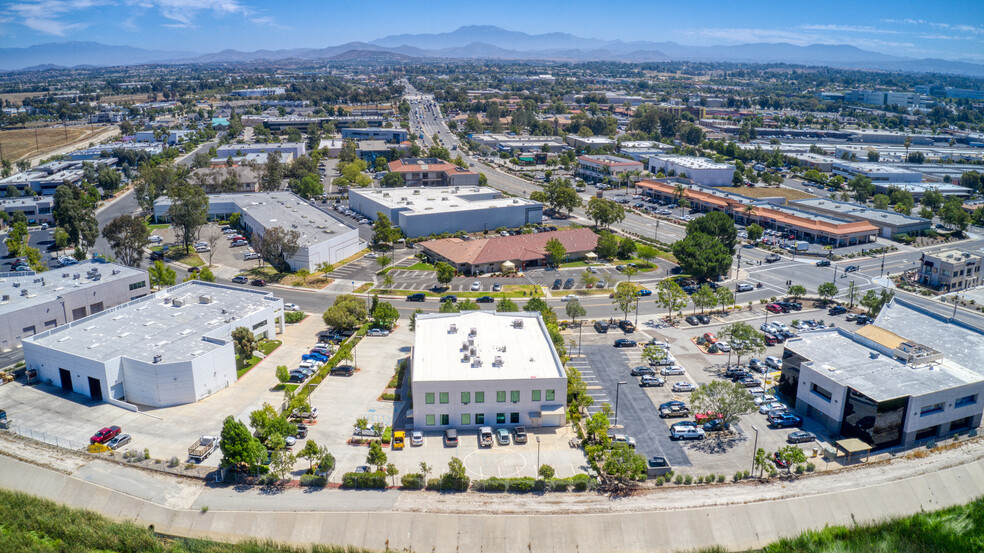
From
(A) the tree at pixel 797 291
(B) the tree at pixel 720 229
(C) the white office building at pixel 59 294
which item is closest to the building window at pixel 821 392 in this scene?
(A) the tree at pixel 797 291

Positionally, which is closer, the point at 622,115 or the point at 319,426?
the point at 319,426

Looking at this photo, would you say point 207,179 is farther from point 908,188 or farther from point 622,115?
point 622,115

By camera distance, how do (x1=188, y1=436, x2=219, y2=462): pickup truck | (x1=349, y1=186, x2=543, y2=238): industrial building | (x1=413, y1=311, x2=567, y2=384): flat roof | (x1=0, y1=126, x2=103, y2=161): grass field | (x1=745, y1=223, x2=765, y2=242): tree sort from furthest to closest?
1. (x1=0, y1=126, x2=103, y2=161): grass field
2. (x1=349, y1=186, x2=543, y2=238): industrial building
3. (x1=745, y1=223, x2=765, y2=242): tree
4. (x1=413, y1=311, x2=567, y2=384): flat roof
5. (x1=188, y1=436, x2=219, y2=462): pickup truck

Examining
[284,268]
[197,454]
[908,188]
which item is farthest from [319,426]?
[908,188]

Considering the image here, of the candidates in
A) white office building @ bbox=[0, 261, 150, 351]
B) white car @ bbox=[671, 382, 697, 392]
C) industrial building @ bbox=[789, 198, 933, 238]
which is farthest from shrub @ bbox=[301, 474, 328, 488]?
industrial building @ bbox=[789, 198, 933, 238]

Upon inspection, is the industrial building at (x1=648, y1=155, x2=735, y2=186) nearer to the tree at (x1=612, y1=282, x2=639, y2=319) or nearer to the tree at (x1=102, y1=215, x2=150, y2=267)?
the tree at (x1=612, y1=282, x2=639, y2=319)

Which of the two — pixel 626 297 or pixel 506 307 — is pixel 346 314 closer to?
pixel 506 307
